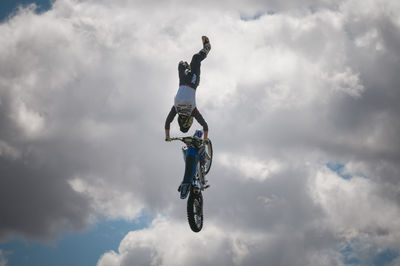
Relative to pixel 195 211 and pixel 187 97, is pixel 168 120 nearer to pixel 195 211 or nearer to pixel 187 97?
pixel 187 97

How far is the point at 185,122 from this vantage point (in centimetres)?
1521

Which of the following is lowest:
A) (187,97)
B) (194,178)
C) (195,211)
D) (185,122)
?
(195,211)

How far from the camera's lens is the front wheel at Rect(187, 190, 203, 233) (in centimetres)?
1405

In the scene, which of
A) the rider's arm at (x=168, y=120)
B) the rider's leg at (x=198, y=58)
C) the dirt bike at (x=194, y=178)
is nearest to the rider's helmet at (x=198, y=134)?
the dirt bike at (x=194, y=178)

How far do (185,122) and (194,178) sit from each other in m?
2.48

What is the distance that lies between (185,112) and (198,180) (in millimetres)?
2950

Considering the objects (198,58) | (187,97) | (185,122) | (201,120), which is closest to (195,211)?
(185,122)

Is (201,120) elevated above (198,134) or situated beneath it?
elevated above

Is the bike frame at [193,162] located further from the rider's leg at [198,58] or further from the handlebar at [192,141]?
the rider's leg at [198,58]

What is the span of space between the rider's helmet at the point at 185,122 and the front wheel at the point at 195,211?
2.85 meters

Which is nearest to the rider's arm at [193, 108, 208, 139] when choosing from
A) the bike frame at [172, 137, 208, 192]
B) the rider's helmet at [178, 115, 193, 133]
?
the rider's helmet at [178, 115, 193, 133]

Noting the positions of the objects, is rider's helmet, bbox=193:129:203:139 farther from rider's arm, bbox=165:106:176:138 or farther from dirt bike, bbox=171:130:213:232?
rider's arm, bbox=165:106:176:138

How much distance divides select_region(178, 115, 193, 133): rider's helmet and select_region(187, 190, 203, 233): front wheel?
9.36ft

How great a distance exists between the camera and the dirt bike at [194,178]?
14.0 meters
